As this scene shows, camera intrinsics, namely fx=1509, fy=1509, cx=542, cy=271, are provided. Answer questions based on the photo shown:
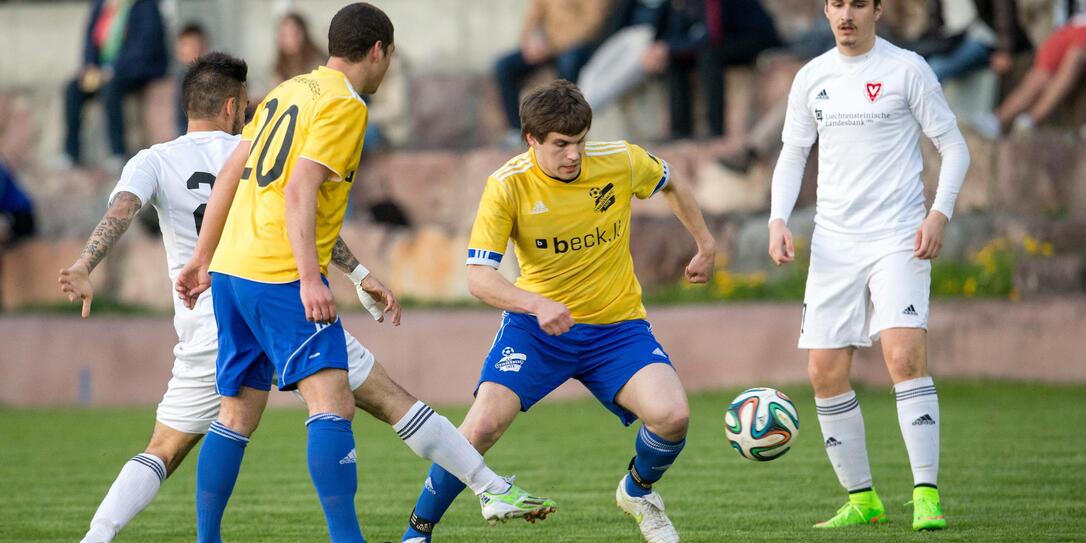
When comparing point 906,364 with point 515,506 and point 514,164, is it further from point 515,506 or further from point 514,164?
point 515,506

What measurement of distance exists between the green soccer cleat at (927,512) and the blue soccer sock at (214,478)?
9.50 ft

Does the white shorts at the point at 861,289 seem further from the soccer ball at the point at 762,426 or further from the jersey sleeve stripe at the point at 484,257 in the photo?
the jersey sleeve stripe at the point at 484,257

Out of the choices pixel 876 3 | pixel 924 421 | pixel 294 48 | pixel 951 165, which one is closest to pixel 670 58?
pixel 294 48

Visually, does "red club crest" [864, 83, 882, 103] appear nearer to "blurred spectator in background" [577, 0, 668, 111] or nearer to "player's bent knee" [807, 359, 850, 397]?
"player's bent knee" [807, 359, 850, 397]

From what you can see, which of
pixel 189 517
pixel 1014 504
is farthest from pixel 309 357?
pixel 1014 504

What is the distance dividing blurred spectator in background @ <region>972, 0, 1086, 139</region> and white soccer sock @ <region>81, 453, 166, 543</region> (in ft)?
33.1

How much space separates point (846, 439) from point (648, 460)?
107cm

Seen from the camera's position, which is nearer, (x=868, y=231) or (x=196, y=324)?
(x=196, y=324)

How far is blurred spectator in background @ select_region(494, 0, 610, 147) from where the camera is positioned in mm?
15883

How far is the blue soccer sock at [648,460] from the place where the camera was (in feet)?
20.9

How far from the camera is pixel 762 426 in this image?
6523 mm

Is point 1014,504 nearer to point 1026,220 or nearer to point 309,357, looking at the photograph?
point 309,357

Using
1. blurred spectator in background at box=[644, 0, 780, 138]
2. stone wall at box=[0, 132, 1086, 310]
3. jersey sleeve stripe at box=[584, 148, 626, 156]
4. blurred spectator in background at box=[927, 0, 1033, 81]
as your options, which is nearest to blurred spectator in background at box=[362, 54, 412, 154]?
stone wall at box=[0, 132, 1086, 310]

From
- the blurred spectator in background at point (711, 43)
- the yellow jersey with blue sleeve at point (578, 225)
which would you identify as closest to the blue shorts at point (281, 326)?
the yellow jersey with blue sleeve at point (578, 225)
